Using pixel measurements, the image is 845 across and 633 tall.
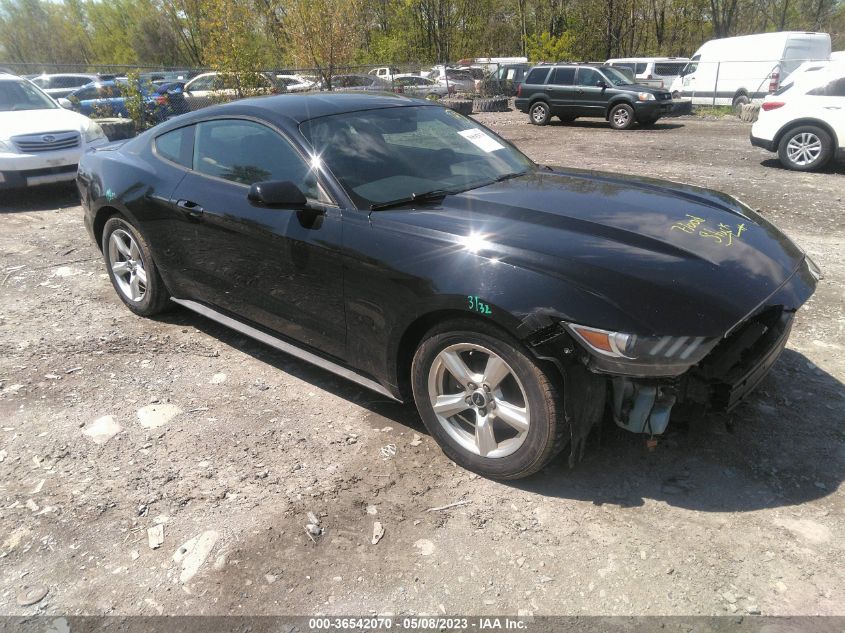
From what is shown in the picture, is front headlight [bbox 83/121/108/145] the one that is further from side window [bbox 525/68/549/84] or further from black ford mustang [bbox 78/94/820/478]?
side window [bbox 525/68/549/84]

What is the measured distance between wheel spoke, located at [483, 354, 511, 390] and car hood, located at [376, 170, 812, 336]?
1.18ft

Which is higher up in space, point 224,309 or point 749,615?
point 224,309

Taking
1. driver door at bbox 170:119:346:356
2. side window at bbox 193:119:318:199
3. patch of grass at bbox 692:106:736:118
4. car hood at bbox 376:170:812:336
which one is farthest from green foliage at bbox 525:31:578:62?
car hood at bbox 376:170:812:336

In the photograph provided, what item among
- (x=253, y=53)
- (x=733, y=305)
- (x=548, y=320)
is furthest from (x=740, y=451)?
(x=253, y=53)

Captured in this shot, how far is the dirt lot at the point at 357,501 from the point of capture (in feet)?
7.30

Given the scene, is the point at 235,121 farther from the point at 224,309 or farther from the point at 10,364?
the point at 10,364

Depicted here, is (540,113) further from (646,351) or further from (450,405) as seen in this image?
(646,351)

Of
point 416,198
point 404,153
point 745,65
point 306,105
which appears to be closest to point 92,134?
point 306,105

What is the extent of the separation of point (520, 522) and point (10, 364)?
3515mm

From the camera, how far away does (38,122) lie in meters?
8.20

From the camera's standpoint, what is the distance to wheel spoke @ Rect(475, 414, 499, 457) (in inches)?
106

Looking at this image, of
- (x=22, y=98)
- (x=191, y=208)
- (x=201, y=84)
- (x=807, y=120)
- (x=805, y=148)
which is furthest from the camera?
(x=201, y=84)

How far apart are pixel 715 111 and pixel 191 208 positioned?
64.8 feet

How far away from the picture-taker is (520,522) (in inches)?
100
